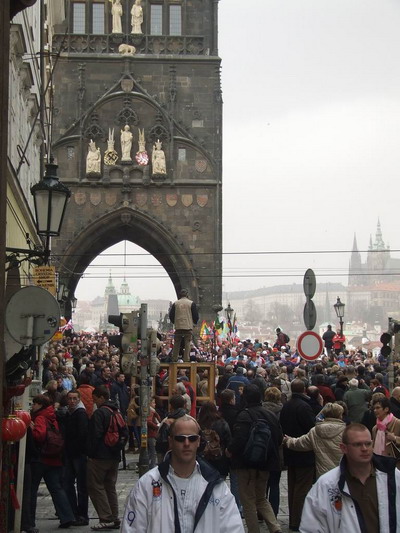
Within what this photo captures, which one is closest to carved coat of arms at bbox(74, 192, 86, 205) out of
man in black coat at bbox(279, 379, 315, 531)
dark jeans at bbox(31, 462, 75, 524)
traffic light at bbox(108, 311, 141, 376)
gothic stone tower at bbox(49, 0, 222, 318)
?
gothic stone tower at bbox(49, 0, 222, 318)

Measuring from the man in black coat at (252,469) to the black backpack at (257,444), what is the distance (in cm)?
3

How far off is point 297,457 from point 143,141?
3123 centimetres

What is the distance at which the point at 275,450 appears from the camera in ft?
33.3

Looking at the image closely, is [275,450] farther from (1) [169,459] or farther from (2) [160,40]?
(2) [160,40]

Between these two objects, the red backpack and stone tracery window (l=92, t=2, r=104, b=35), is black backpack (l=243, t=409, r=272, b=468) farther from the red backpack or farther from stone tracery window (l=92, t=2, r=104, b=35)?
stone tracery window (l=92, t=2, r=104, b=35)

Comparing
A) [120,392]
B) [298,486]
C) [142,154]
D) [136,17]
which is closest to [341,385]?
[120,392]

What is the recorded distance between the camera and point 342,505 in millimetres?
5043

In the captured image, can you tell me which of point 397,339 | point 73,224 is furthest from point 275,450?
point 73,224

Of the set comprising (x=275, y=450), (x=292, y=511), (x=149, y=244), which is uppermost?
(x=149, y=244)

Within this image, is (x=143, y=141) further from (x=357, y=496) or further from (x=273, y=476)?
(x=357, y=496)

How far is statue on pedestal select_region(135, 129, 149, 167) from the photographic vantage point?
40719mm

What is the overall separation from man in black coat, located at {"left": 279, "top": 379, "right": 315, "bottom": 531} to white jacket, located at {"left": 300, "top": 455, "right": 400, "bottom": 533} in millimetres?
5441

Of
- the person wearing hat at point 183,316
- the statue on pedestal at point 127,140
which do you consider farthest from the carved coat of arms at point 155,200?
the person wearing hat at point 183,316

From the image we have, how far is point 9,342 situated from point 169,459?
5.02 metres
